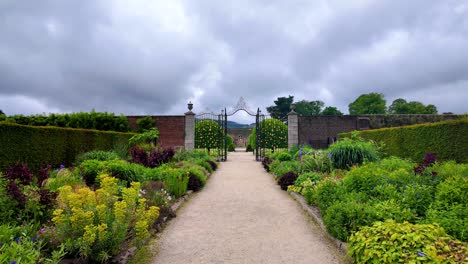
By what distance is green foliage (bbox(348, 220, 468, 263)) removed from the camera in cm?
260

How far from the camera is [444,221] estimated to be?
3.25m

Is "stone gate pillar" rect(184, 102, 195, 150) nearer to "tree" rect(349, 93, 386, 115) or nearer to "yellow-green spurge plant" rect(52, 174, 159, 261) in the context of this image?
"yellow-green spurge plant" rect(52, 174, 159, 261)

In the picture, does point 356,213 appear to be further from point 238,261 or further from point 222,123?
point 222,123

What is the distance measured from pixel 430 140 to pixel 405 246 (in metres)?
7.18

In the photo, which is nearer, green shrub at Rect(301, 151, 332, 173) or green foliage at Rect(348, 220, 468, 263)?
green foliage at Rect(348, 220, 468, 263)

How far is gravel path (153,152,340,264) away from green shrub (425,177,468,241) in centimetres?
124

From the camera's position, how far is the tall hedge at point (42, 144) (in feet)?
23.1

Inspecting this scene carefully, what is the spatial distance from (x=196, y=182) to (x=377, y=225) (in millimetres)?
5055

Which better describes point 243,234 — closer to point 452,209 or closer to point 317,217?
point 317,217

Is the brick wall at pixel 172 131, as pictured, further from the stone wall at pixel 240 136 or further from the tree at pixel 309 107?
the tree at pixel 309 107

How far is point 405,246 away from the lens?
2760 millimetres

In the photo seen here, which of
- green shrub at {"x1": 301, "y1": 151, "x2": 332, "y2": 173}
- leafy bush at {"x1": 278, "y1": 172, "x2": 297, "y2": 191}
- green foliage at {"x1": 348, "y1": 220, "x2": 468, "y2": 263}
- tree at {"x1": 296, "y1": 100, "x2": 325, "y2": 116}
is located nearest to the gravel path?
green foliage at {"x1": 348, "y1": 220, "x2": 468, "y2": 263}

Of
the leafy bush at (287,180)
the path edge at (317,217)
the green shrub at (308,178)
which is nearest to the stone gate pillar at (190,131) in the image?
the leafy bush at (287,180)

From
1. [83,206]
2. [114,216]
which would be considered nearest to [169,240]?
[114,216]
